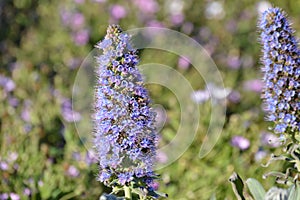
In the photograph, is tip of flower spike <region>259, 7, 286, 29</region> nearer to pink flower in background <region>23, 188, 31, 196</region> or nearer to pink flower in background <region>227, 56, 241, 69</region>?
pink flower in background <region>23, 188, 31, 196</region>

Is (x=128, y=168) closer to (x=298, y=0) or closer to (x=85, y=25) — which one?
(x=85, y=25)

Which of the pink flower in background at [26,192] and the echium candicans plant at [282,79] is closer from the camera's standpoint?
the echium candicans plant at [282,79]

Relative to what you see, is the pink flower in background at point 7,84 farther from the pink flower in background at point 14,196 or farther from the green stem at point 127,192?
the green stem at point 127,192

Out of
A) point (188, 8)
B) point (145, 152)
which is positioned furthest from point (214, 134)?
point (188, 8)

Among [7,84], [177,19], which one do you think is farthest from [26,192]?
[177,19]

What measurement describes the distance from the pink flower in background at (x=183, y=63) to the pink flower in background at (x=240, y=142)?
5.76 feet

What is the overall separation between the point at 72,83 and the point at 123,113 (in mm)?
3779

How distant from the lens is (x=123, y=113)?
8.06 feet

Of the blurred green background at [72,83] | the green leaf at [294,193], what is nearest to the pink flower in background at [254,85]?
the blurred green background at [72,83]

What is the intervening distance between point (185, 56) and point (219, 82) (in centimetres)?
71

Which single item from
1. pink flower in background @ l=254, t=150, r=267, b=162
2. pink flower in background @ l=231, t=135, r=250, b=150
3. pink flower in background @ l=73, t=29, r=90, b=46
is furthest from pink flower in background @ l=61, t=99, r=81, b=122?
pink flower in background @ l=254, t=150, r=267, b=162

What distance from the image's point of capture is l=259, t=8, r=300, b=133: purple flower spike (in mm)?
2842

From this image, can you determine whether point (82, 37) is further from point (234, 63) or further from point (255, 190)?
point (255, 190)

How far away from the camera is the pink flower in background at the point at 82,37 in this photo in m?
6.59
